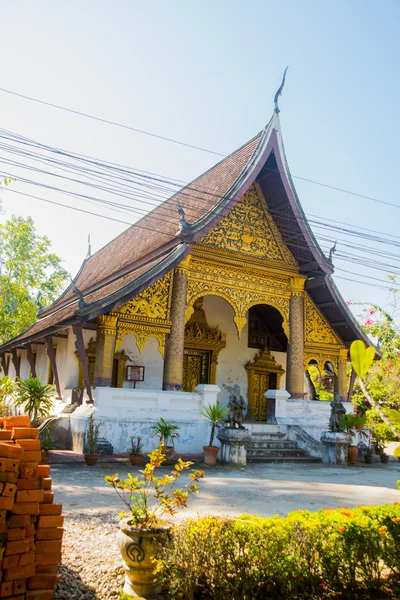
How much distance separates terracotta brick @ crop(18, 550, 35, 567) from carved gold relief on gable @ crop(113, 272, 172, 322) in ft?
24.5

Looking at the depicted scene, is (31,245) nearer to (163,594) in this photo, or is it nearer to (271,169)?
(271,169)

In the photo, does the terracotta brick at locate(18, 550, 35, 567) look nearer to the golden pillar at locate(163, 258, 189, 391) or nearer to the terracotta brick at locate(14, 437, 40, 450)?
the terracotta brick at locate(14, 437, 40, 450)

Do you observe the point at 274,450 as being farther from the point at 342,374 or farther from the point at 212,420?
the point at 342,374

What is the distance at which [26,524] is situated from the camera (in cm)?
328

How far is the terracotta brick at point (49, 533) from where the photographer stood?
133 inches

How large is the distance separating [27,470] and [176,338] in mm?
7887

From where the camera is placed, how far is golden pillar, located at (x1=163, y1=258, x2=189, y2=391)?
11.1 metres

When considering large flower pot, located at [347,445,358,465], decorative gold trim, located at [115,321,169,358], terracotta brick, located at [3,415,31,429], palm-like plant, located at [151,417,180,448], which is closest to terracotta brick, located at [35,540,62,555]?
terracotta brick, located at [3,415,31,429]

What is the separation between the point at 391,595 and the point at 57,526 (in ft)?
8.29

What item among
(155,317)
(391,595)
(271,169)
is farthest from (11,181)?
(391,595)

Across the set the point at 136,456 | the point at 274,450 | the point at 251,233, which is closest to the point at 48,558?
the point at 136,456

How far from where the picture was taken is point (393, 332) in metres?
20.6

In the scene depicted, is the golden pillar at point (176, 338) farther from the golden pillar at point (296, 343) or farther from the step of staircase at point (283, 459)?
the golden pillar at point (296, 343)

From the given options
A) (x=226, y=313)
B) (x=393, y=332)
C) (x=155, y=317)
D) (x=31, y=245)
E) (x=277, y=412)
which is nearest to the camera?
(x=155, y=317)
